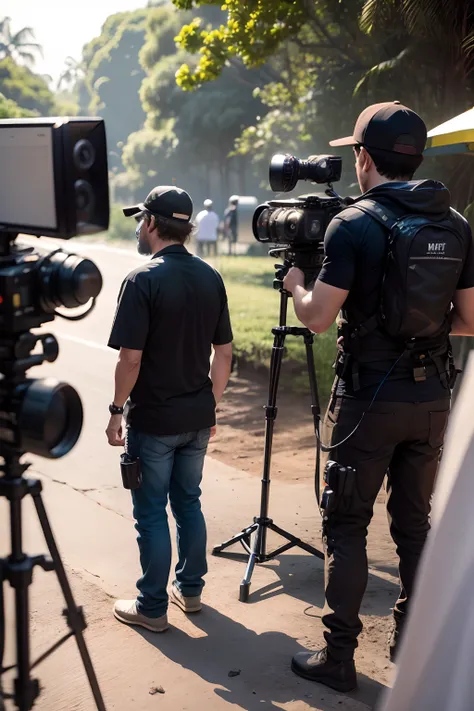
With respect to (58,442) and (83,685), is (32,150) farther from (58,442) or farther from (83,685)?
(83,685)

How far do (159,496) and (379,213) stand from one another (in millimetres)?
1582

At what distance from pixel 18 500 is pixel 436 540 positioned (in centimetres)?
134

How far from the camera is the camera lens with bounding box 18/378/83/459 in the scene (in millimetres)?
2531

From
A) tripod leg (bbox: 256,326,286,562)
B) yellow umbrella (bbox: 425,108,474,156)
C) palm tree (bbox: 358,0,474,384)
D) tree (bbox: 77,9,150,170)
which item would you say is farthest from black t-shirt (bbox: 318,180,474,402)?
tree (bbox: 77,9,150,170)

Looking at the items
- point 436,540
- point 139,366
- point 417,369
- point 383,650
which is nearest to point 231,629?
point 383,650

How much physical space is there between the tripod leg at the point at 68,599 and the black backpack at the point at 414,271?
136cm

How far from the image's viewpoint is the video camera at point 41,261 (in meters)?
2.53

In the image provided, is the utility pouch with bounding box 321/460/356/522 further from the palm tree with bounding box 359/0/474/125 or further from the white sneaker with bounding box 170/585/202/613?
the palm tree with bounding box 359/0/474/125

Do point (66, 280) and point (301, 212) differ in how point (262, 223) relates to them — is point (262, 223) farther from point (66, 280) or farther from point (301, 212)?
point (66, 280)

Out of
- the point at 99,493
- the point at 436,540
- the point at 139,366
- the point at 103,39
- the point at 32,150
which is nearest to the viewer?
the point at 436,540

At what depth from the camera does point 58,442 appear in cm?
264

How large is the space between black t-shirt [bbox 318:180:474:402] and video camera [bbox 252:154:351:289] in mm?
719

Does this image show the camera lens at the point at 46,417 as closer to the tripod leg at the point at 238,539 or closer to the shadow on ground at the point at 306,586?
the shadow on ground at the point at 306,586

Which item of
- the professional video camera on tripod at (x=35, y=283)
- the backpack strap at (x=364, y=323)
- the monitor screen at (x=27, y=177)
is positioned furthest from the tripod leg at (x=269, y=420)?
the monitor screen at (x=27, y=177)
